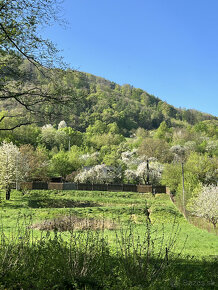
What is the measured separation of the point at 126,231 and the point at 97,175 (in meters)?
46.3

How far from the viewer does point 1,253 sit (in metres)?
5.26

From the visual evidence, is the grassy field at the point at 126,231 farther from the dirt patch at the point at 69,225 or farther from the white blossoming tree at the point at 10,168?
the white blossoming tree at the point at 10,168

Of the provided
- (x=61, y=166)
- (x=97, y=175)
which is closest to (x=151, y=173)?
(x=97, y=175)

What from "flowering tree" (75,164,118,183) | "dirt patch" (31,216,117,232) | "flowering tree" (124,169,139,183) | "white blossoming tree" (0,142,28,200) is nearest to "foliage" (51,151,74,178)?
"flowering tree" (75,164,118,183)

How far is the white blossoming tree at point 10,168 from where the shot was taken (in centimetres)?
3066

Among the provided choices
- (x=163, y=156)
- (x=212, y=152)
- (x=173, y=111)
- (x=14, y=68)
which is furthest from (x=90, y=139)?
(x=173, y=111)

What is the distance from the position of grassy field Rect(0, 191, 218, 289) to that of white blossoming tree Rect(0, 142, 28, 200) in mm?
2289

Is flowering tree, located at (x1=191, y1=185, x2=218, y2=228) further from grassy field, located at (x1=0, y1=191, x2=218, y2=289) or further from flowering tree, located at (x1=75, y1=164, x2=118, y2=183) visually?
flowering tree, located at (x1=75, y1=164, x2=118, y2=183)

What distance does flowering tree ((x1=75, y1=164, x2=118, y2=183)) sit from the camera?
50219mm

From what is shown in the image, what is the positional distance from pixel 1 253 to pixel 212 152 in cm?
8112

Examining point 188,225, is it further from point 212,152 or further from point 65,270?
point 212,152

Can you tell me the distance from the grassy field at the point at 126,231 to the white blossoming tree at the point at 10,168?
7.51 feet

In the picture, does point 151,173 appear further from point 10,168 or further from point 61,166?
point 10,168

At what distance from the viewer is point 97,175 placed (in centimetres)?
5162
